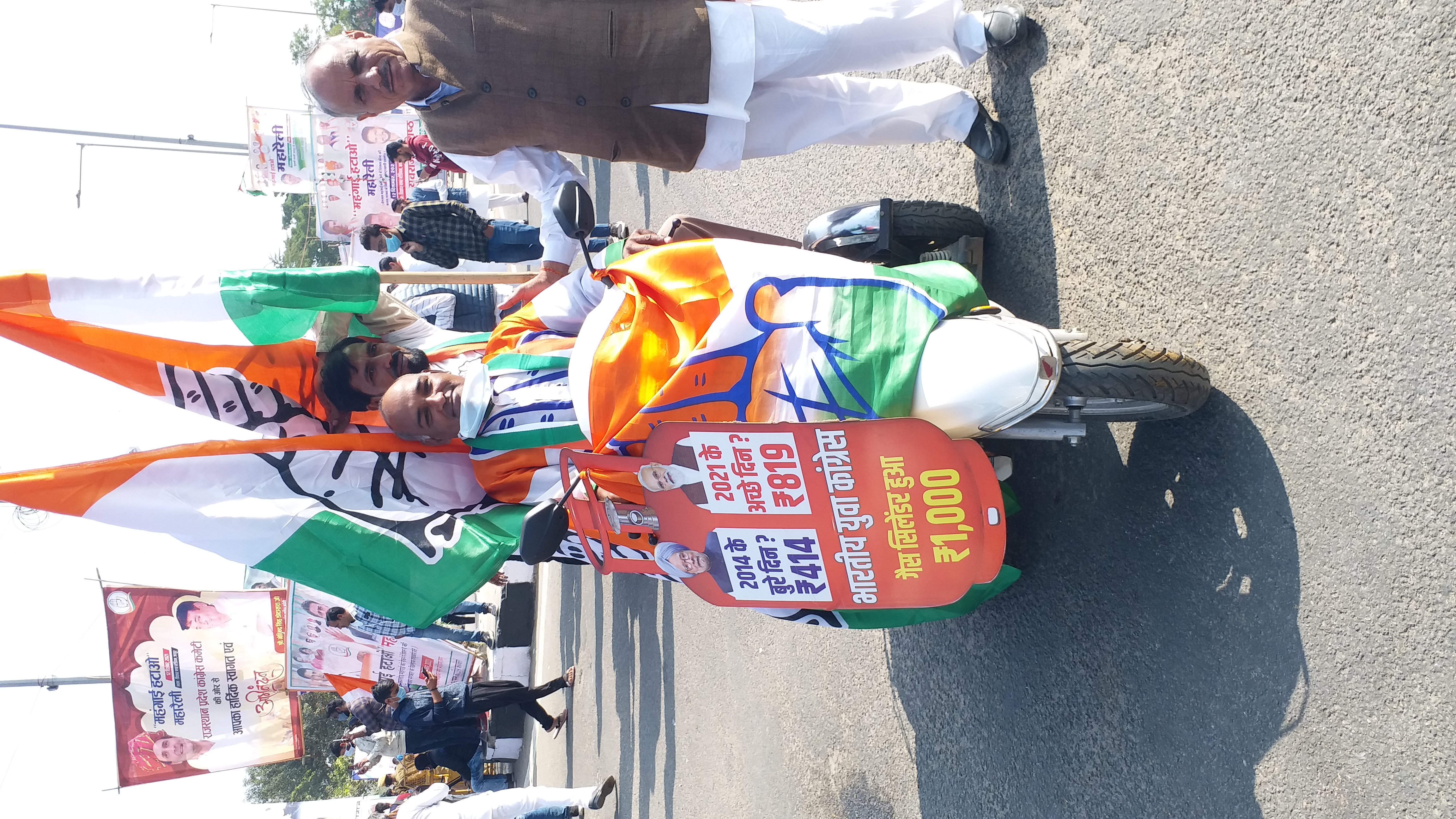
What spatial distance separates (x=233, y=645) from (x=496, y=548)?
18.5 ft

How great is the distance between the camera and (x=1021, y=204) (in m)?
3.60

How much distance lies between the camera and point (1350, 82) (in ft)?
7.77

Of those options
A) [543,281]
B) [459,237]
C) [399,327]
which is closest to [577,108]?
[543,281]

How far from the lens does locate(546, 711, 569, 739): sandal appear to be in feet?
29.7

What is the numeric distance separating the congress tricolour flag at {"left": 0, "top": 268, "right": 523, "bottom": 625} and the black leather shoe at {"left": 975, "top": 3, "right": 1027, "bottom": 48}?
2582mm

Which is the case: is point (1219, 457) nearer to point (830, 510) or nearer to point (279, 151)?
point (830, 510)

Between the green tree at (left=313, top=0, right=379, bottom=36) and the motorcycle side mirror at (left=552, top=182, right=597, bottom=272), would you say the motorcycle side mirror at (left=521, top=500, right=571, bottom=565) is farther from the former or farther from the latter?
the green tree at (left=313, top=0, right=379, bottom=36)

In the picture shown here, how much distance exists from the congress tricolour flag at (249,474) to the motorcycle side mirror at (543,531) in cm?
43

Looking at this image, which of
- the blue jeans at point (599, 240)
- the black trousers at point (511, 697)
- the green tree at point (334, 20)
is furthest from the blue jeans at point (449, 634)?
the green tree at point (334, 20)

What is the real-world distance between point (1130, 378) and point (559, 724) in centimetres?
800

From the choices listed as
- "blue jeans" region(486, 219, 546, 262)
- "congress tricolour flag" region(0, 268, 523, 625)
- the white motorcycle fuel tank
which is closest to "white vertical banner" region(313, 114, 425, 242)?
"blue jeans" region(486, 219, 546, 262)

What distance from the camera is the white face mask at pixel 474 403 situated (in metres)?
3.14

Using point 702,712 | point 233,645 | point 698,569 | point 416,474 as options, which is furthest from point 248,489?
point 233,645

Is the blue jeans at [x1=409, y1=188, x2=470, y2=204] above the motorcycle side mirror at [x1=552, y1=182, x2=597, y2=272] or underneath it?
above
